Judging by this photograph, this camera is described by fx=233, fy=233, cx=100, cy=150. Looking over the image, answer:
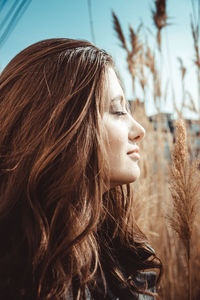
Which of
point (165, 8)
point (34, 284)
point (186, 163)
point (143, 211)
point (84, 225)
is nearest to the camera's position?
point (34, 284)

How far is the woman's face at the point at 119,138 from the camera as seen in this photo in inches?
30.9

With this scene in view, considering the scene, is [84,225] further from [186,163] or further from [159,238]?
[159,238]

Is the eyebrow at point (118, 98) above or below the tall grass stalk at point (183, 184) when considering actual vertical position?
above

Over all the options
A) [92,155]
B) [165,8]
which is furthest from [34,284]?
[165,8]

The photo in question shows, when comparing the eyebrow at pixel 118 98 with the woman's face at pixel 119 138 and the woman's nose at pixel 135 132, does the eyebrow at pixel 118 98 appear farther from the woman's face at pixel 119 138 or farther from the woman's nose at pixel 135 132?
the woman's nose at pixel 135 132

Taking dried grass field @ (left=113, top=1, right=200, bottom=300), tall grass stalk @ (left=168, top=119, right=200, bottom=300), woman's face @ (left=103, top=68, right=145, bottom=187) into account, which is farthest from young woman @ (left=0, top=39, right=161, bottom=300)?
dried grass field @ (left=113, top=1, right=200, bottom=300)

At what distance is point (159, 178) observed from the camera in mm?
1753

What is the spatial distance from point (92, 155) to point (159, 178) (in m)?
1.08

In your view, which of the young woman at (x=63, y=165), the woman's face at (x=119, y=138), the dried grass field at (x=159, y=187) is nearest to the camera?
the young woman at (x=63, y=165)

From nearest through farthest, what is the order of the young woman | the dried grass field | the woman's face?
the young woman, the woman's face, the dried grass field

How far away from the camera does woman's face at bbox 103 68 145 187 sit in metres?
0.79

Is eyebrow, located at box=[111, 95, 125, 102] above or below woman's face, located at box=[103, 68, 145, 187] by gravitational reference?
above

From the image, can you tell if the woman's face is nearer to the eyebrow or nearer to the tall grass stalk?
the eyebrow

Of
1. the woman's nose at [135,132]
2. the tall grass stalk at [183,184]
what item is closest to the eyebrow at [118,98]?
the woman's nose at [135,132]
